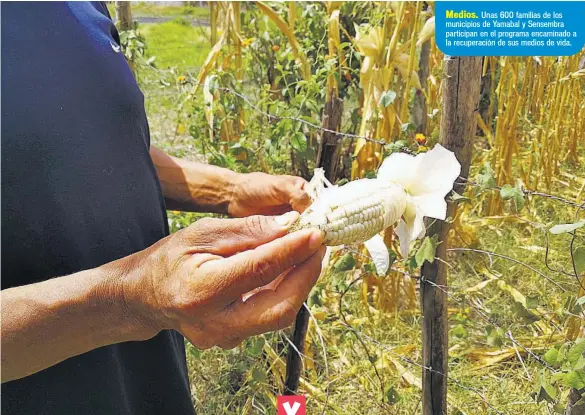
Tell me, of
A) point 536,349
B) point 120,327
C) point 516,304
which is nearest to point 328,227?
point 120,327

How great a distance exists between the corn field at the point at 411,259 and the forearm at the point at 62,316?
0.49 meters

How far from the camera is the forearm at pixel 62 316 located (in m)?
0.62

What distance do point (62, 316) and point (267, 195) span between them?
18.4 inches

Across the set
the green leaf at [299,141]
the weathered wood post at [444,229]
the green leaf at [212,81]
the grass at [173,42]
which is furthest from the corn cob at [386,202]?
the grass at [173,42]

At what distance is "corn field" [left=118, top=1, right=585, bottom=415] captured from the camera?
102 centimetres

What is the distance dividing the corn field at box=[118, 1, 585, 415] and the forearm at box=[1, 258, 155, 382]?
1.61ft

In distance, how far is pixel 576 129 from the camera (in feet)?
7.79

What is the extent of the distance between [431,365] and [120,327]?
2.27 ft

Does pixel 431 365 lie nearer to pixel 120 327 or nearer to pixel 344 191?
pixel 344 191

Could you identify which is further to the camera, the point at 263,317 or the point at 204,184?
the point at 204,184

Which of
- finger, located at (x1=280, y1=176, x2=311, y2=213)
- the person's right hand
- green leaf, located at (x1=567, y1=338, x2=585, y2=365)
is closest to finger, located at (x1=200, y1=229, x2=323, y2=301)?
the person's right hand

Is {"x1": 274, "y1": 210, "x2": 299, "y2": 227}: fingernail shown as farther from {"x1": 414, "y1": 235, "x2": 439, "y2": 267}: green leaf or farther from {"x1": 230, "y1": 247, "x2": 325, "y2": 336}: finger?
{"x1": 414, "y1": 235, "x2": 439, "y2": 267}: green leaf

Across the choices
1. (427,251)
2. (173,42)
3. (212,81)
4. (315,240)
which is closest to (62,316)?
(315,240)

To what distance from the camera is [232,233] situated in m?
0.64
